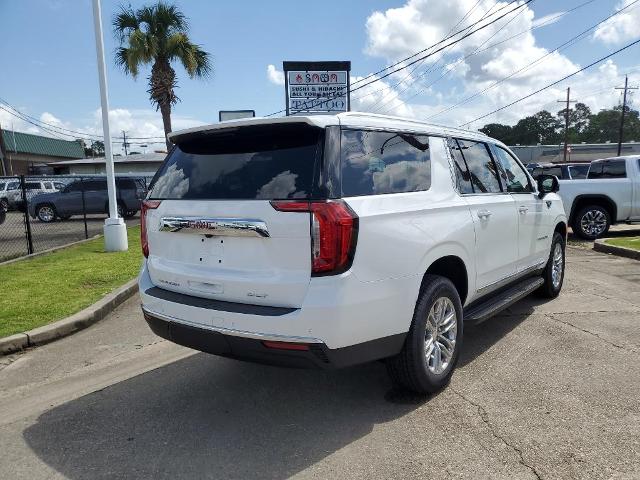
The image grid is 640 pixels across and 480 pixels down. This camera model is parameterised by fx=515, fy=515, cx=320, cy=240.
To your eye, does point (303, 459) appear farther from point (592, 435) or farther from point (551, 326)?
point (551, 326)

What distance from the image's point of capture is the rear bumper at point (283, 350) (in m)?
2.97

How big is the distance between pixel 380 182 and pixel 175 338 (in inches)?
68.1

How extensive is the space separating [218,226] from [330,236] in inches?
29.6

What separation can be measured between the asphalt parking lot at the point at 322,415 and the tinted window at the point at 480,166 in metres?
1.47

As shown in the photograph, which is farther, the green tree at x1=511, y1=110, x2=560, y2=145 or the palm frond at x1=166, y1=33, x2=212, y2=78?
the green tree at x1=511, y1=110, x2=560, y2=145

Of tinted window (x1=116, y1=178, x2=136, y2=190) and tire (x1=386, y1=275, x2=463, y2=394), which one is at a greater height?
tinted window (x1=116, y1=178, x2=136, y2=190)

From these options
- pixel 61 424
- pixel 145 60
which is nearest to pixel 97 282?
pixel 61 424

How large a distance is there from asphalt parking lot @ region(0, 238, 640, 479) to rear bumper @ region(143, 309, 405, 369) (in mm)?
512

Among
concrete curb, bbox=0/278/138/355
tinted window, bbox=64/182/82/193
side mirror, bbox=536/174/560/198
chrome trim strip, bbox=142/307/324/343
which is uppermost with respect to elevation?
side mirror, bbox=536/174/560/198

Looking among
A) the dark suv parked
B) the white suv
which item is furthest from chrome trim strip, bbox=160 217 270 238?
the dark suv parked

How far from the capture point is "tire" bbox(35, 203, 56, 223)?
71.8ft

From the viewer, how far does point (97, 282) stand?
7637mm

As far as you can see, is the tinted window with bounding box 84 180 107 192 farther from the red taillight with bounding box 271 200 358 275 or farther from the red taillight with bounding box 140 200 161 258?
the red taillight with bounding box 271 200 358 275

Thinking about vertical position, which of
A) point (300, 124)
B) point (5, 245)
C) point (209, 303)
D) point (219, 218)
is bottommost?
point (5, 245)
